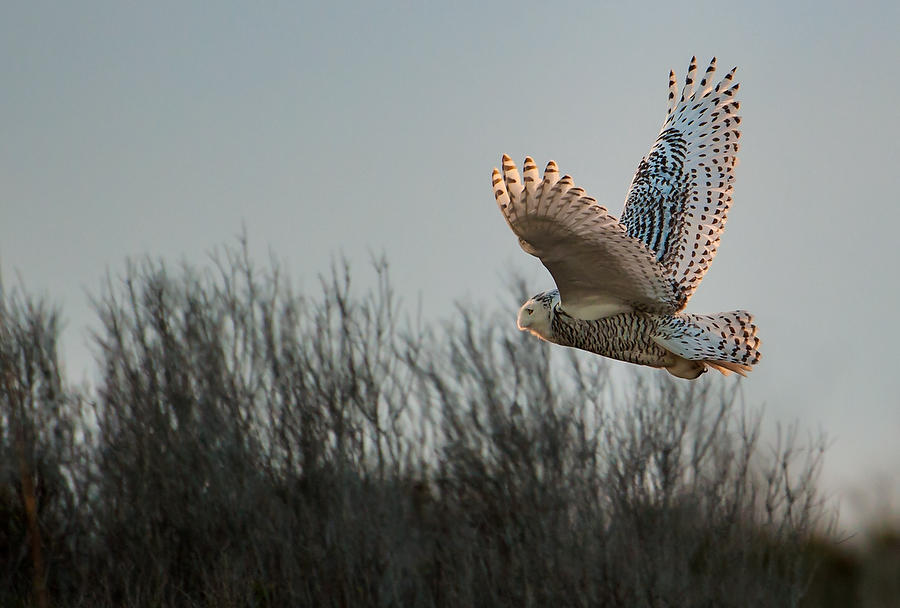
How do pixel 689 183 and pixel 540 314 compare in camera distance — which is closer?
pixel 540 314

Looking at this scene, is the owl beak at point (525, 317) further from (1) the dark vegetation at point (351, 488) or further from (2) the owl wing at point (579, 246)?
(1) the dark vegetation at point (351, 488)

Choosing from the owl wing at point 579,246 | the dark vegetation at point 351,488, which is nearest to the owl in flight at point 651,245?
the owl wing at point 579,246

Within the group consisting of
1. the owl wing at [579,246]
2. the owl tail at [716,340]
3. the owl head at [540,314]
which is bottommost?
the owl tail at [716,340]

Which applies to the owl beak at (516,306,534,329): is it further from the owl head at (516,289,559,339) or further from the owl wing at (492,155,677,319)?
the owl wing at (492,155,677,319)

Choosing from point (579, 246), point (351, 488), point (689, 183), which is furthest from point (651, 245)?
point (351, 488)

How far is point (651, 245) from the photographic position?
7.18m

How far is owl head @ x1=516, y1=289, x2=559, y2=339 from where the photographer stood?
22.8ft

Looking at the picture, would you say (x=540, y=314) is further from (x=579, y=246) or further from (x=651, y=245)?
(x=579, y=246)

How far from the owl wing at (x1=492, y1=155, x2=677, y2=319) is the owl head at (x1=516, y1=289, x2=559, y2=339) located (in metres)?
0.16

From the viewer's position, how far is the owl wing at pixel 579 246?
552 centimetres

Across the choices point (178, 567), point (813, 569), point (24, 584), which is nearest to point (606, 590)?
point (813, 569)

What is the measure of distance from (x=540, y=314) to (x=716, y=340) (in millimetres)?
1091

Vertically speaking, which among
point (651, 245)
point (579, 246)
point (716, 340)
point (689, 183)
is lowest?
point (716, 340)

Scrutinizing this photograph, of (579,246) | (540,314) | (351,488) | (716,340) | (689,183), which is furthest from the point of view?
Result: (351,488)
